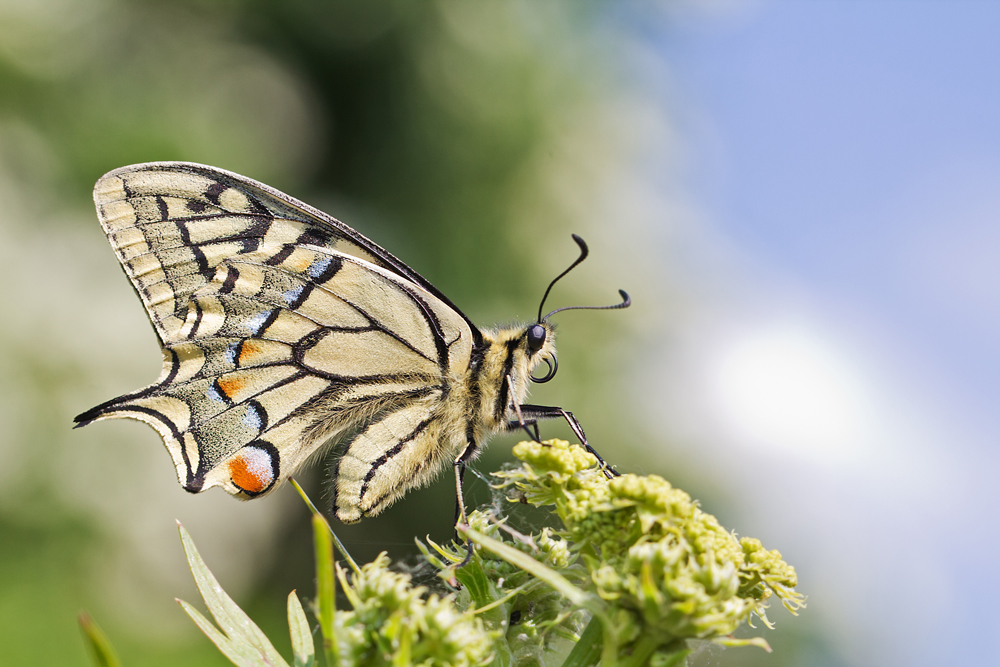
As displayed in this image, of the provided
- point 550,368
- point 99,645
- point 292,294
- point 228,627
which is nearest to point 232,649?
point 228,627

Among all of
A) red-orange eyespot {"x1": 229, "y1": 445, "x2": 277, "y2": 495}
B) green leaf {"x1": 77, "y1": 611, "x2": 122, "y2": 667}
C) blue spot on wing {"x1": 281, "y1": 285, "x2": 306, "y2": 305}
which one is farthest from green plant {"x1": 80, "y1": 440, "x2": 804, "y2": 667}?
blue spot on wing {"x1": 281, "y1": 285, "x2": 306, "y2": 305}

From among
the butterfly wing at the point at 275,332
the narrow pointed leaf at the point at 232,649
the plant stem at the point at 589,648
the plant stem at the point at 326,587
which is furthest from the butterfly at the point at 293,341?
the plant stem at the point at 326,587

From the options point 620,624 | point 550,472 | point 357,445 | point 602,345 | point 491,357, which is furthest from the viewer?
point 602,345

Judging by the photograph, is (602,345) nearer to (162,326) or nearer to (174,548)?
(174,548)

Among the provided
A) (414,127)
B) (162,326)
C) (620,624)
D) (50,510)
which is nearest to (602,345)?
(414,127)

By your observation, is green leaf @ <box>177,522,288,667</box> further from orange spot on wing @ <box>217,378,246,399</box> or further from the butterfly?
orange spot on wing @ <box>217,378,246,399</box>

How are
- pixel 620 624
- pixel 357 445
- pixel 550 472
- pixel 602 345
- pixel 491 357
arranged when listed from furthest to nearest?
1. pixel 602 345
2. pixel 491 357
3. pixel 357 445
4. pixel 550 472
5. pixel 620 624

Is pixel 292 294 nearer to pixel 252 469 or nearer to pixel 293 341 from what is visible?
pixel 293 341

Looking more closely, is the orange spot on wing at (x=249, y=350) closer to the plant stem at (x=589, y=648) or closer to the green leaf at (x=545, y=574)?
the green leaf at (x=545, y=574)

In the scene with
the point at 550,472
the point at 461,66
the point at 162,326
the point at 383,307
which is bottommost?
the point at 162,326
